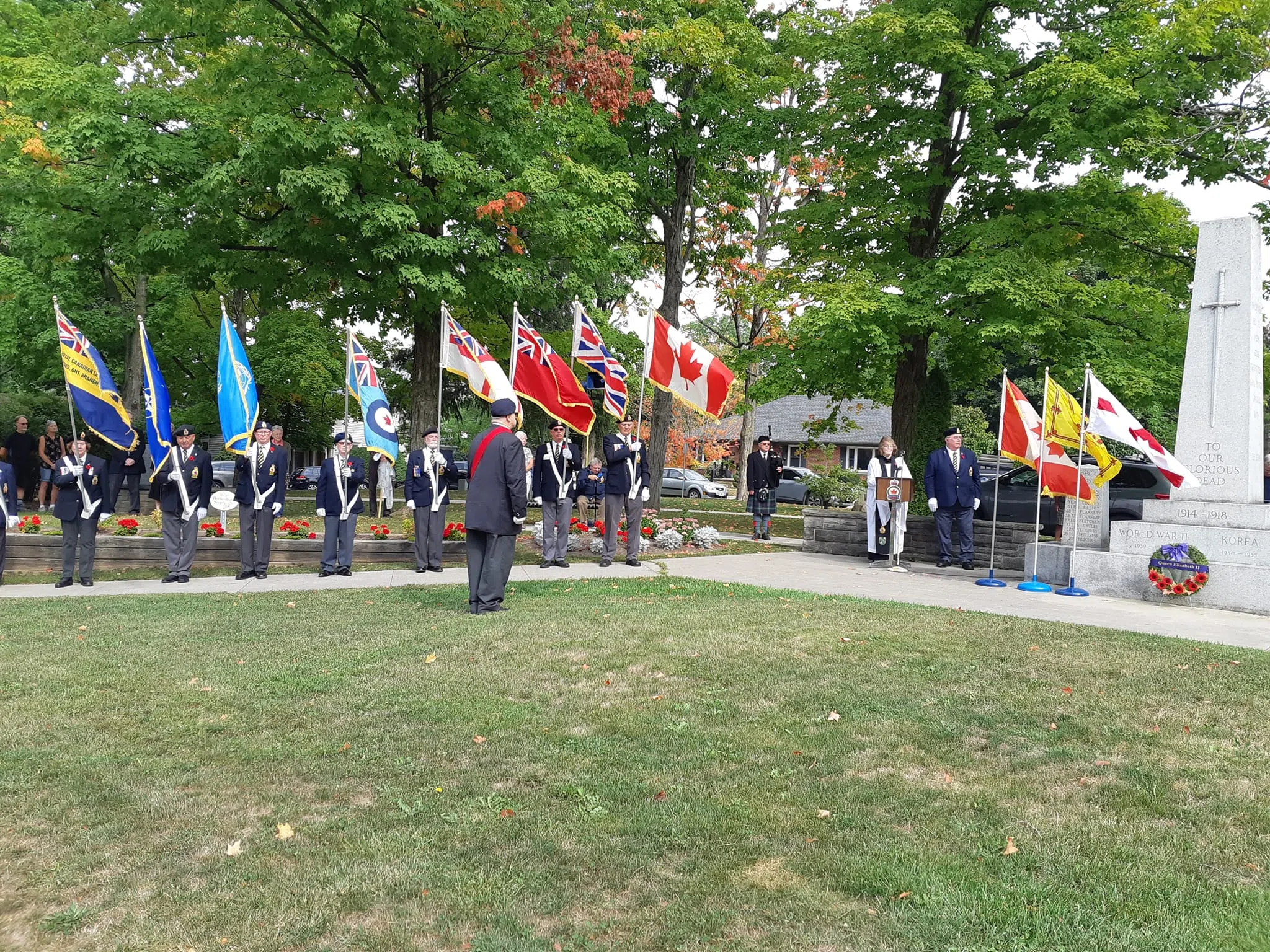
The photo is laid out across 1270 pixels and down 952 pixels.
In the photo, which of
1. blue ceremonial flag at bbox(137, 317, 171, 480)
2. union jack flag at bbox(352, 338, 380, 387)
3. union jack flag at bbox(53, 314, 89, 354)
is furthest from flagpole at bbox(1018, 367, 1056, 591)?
union jack flag at bbox(53, 314, 89, 354)

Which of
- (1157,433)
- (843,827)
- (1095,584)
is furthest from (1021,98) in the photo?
(1157,433)

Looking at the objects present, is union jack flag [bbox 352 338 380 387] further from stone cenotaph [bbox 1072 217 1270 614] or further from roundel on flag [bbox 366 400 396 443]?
stone cenotaph [bbox 1072 217 1270 614]

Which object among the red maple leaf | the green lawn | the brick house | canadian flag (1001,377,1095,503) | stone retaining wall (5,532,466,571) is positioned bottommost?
the green lawn

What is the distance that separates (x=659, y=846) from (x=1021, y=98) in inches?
671

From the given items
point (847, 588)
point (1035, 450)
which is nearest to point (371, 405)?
point (847, 588)

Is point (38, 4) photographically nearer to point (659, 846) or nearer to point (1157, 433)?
point (659, 846)

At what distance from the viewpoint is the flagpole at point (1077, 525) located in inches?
471

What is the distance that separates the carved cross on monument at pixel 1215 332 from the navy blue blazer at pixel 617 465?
7629mm

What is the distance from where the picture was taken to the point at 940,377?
1959 cm

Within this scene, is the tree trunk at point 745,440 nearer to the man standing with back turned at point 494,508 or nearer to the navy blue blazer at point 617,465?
the navy blue blazer at point 617,465

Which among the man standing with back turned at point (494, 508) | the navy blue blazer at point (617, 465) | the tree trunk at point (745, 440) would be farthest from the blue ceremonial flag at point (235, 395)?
the tree trunk at point (745, 440)

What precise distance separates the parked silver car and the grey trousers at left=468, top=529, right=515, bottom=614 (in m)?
32.2

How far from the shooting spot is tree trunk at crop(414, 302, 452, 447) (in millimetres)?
18859

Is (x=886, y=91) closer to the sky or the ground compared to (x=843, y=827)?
closer to the sky
